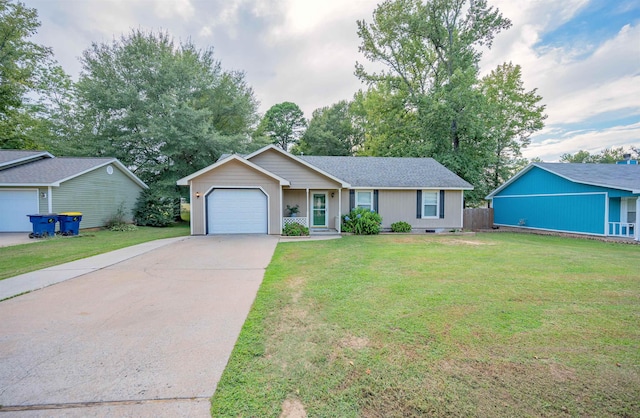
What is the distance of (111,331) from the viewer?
3.56 meters

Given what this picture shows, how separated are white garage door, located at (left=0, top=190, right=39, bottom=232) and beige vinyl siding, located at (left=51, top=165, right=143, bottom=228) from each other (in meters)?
0.98

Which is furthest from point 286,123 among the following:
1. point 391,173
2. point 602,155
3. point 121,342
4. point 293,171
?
point 602,155

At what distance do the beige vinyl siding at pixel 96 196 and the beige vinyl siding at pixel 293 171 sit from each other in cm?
965

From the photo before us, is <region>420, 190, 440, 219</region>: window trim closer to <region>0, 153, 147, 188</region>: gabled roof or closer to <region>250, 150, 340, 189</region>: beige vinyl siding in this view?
<region>250, 150, 340, 189</region>: beige vinyl siding

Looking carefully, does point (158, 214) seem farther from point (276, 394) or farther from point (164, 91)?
point (276, 394)

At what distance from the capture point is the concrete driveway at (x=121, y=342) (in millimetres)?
2305

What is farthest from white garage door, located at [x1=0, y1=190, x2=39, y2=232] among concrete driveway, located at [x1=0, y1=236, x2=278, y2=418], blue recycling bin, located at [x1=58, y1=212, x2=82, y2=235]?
concrete driveway, located at [x1=0, y1=236, x2=278, y2=418]

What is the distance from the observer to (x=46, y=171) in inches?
579

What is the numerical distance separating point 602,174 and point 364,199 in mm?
12580

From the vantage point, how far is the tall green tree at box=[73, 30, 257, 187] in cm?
1972

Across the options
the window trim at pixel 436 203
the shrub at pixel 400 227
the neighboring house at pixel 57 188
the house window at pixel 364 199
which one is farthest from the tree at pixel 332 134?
the neighboring house at pixel 57 188

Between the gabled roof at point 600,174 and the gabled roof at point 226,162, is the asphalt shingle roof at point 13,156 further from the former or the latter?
the gabled roof at point 600,174

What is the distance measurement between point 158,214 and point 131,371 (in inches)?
734

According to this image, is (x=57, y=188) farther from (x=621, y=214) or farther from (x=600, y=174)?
(x=600, y=174)
